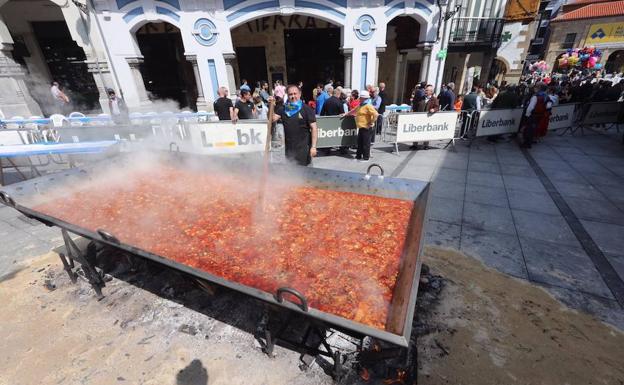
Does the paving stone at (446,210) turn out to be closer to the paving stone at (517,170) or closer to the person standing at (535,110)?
the paving stone at (517,170)

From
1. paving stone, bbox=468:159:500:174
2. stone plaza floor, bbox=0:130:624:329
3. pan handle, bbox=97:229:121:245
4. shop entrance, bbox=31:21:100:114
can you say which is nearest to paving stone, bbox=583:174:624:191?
stone plaza floor, bbox=0:130:624:329

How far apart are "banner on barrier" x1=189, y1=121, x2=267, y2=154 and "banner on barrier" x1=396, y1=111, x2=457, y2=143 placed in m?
4.20

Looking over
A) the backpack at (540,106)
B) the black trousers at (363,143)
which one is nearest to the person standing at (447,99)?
the backpack at (540,106)

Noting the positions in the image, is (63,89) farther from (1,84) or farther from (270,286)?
(270,286)

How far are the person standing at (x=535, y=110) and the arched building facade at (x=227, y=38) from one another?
6.18m

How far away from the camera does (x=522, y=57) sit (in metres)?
21.5

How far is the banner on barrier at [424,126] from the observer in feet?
27.8

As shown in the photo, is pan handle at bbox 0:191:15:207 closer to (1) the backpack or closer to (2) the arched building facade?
(2) the arched building facade

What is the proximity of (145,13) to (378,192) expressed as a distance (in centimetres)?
1295

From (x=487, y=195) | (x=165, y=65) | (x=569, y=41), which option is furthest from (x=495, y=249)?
(x=569, y=41)

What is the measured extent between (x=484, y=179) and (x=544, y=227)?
233 centimetres

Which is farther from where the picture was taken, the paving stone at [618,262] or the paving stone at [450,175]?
the paving stone at [450,175]

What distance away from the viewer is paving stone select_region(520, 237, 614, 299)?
139 inches

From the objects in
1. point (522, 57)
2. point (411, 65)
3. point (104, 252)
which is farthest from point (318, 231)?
point (522, 57)
